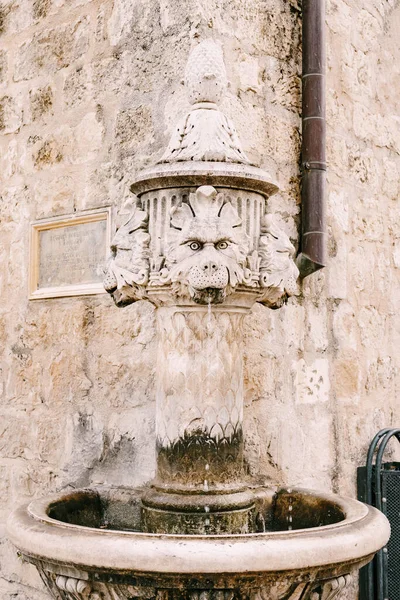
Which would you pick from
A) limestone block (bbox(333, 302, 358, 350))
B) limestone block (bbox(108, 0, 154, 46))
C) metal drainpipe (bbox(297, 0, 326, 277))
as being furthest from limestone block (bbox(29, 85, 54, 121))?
limestone block (bbox(333, 302, 358, 350))

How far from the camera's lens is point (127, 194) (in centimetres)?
319

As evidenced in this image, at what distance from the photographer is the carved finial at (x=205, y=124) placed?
235 cm

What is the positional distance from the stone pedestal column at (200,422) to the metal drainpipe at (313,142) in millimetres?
1007

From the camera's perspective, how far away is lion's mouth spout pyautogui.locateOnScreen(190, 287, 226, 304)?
2.16m

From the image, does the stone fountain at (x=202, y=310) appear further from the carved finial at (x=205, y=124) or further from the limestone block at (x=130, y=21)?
the limestone block at (x=130, y=21)

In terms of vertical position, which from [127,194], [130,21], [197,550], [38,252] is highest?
[130,21]

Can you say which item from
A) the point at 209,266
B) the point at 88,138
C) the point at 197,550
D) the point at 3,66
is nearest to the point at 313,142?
the point at 88,138

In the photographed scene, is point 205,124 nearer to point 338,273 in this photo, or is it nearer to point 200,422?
point 200,422

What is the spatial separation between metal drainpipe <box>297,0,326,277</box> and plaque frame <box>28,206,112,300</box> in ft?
2.79

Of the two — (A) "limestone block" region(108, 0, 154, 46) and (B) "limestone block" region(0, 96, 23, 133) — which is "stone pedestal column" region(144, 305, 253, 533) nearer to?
(A) "limestone block" region(108, 0, 154, 46)

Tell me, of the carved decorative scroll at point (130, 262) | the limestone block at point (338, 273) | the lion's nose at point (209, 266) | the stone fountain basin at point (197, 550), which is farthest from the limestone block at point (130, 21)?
the stone fountain basin at point (197, 550)

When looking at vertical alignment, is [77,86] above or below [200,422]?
above

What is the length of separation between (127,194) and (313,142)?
2.74 ft

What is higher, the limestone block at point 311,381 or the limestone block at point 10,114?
the limestone block at point 10,114
